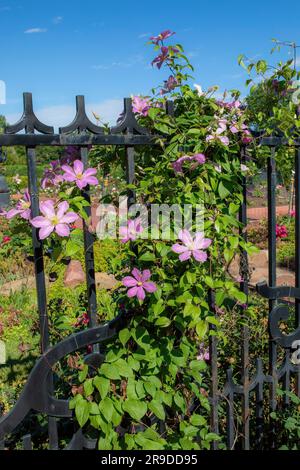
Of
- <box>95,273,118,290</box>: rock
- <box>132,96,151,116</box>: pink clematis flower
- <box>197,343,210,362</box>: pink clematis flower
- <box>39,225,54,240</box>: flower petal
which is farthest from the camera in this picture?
<box>95,273,118,290</box>: rock

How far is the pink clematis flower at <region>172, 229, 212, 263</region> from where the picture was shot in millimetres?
1589

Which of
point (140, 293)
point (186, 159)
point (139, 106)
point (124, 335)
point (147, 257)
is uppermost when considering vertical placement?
point (139, 106)

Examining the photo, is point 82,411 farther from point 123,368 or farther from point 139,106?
point 139,106

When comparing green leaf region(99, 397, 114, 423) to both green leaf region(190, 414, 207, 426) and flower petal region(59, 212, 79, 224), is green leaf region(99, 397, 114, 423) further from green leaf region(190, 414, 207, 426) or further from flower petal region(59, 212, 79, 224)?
flower petal region(59, 212, 79, 224)

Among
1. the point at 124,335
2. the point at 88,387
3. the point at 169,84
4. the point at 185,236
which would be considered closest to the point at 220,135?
the point at 169,84

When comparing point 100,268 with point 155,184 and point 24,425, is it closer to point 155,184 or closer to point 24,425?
point 24,425

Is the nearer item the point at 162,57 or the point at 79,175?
the point at 79,175

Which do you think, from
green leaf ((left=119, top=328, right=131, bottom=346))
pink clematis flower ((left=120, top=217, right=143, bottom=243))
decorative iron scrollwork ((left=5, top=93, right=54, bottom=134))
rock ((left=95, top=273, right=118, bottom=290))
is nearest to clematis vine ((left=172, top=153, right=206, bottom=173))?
pink clematis flower ((left=120, top=217, right=143, bottom=243))

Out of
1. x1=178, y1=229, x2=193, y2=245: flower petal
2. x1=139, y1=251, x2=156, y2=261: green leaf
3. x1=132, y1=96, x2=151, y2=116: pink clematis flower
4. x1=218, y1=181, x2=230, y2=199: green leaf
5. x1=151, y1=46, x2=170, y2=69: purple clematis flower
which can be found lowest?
x1=139, y1=251, x2=156, y2=261: green leaf

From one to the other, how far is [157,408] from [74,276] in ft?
12.0

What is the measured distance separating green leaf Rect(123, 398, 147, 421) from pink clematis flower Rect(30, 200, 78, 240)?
25.0 inches

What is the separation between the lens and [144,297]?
1.64 meters

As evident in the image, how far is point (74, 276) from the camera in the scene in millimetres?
5277
